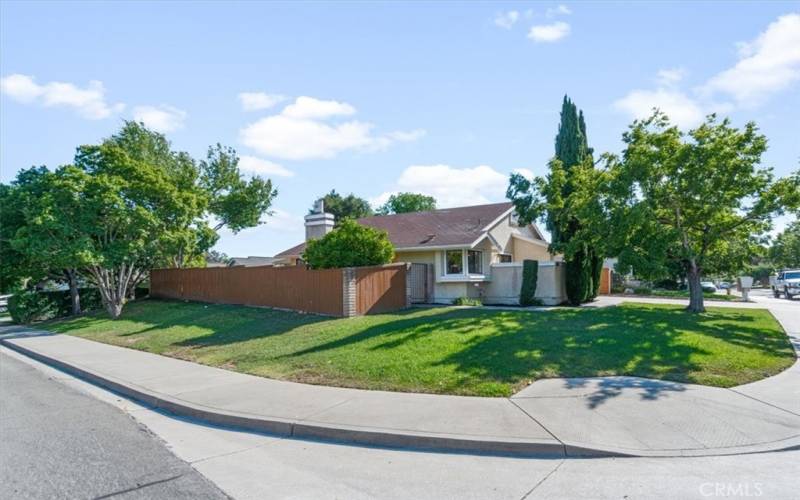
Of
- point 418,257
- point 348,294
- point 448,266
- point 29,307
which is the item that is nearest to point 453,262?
point 448,266

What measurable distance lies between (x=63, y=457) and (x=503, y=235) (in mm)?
20482

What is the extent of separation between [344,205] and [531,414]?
4880 cm

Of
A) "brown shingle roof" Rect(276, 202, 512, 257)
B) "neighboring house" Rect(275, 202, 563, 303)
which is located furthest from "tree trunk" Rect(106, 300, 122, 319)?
"brown shingle roof" Rect(276, 202, 512, 257)

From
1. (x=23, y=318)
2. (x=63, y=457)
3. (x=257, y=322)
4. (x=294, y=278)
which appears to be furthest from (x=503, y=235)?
(x=23, y=318)

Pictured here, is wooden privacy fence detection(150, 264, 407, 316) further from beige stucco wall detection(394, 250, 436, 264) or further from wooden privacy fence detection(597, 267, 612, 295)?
wooden privacy fence detection(597, 267, 612, 295)

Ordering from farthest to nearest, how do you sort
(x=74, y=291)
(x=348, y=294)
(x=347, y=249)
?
(x=74, y=291)
(x=347, y=249)
(x=348, y=294)

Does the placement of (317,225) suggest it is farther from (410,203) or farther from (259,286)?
(410,203)

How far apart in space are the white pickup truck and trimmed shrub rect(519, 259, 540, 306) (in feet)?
66.8

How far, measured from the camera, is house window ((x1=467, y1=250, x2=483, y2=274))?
20906mm

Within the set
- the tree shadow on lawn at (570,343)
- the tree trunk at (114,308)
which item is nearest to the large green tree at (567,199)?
the tree shadow on lawn at (570,343)

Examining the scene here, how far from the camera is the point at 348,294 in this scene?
14.6m

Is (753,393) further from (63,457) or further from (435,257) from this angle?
(435,257)

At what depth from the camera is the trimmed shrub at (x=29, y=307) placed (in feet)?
72.7

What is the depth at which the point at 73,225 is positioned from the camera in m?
19.2
